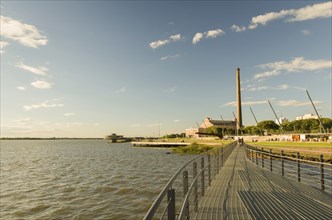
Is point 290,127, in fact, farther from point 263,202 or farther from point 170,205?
point 170,205

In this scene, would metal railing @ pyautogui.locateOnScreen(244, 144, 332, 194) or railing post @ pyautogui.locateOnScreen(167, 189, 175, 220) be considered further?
metal railing @ pyautogui.locateOnScreen(244, 144, 332, 194)

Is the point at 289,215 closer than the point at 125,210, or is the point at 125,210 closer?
the point at 289,215

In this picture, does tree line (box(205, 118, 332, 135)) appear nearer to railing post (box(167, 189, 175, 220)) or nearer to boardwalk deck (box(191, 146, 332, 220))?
boardwalk deck (box(191, 146, 332, 220))

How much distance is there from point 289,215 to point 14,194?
19156 millimetres

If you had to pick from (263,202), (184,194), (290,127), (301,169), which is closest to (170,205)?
(184,194)

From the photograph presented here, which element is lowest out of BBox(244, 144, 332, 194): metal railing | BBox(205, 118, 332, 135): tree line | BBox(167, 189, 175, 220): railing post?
BBox(244, 144, 332, 194): metal railing

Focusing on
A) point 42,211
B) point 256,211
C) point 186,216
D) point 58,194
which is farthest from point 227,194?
point 58,194

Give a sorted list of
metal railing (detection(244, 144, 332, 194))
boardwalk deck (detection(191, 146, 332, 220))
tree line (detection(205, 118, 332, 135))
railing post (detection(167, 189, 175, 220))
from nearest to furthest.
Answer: railing post (detection(167, 189, 175, 220))
boardwalk deck (detection(191, 146, 332, 220))
metal railing (detection(244, 144, 332, 194))
tree line (detection(205, 118, 332, 135))

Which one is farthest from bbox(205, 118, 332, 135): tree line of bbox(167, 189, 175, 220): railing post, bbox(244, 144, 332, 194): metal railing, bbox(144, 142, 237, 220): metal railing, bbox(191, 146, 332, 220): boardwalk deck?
bbox(167, 189, 175, 220): railing post

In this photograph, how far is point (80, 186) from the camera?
2042 cm

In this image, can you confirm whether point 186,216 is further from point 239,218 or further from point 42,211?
A: point 42,211

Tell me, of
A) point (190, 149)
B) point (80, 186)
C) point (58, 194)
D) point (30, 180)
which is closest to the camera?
point (58, 194)

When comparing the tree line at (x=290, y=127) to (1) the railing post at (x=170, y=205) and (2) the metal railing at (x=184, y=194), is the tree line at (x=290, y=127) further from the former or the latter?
(1) the railing post at (x=170, y=205)

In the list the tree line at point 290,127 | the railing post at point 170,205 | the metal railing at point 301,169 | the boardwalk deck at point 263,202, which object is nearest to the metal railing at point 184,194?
the railing post at point 170,205
